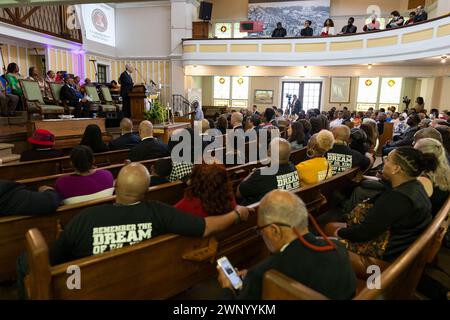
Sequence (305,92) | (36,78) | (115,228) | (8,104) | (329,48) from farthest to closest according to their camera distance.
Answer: (305,92) < (329,48) < (36,78) < (8,104) < (115,228)

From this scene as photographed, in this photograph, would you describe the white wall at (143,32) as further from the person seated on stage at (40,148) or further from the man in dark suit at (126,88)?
the person seated on stage at (40,148)

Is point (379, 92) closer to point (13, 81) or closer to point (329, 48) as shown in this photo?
point (329, 48)

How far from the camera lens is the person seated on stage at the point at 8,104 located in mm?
6047

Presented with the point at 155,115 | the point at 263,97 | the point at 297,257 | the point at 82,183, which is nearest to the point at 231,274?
the point at 297,257

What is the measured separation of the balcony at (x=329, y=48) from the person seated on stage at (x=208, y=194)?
8.52m

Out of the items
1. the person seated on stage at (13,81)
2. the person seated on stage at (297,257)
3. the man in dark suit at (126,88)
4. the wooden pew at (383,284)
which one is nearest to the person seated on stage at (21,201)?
the person seated on stage at (297,257)

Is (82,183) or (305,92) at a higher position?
(305,92)

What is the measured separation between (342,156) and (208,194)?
2.03 metres

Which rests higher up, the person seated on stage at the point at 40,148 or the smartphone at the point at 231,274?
the person seated on stage at the point at 40,148

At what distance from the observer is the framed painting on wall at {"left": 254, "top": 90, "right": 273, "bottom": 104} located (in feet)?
50.9

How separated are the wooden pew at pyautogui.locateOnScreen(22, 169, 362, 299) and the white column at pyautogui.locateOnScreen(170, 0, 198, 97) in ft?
42.0

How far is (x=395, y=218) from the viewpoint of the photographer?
1759 mm

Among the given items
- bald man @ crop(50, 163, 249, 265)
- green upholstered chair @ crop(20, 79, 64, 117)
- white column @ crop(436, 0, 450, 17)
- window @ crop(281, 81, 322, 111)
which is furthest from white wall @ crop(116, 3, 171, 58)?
bald man @ crop(50, 163, 249, 265)

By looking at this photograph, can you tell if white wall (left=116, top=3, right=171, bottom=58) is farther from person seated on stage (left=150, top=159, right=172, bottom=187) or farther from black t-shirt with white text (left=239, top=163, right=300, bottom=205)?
black t-shirt with white text (left=239, top=163, right=300, bottom=205)
